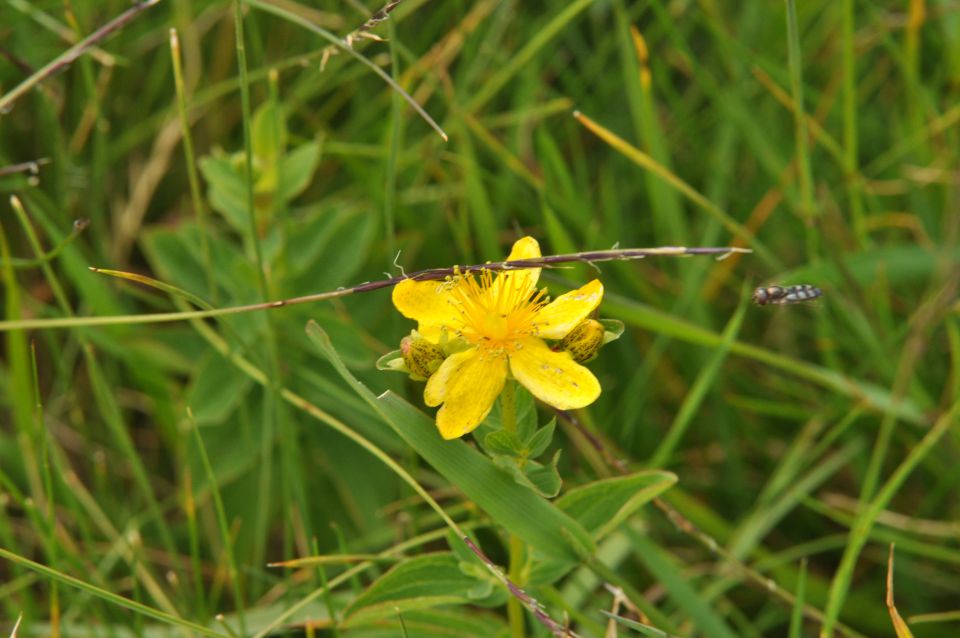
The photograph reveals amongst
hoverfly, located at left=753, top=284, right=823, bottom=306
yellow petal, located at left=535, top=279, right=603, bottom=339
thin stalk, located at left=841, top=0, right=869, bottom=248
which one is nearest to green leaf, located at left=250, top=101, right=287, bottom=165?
yellow petal, located at left=535, top=279, right=603, bottom=339

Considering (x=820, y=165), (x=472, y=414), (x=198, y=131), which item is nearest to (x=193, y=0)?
(x=198, y=131)

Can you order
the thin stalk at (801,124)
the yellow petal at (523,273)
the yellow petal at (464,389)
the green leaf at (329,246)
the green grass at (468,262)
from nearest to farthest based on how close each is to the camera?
the yellow petal at (464,389)
the yellow petal at (523,273)
the thin stalk at (801,124)
the green grass at (468,262)
the green leaf at (329,246)

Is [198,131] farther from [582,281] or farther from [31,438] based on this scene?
[582,281]

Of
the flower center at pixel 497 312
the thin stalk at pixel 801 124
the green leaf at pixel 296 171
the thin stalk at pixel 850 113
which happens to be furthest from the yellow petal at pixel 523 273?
the thin stalk at pixel 850 113

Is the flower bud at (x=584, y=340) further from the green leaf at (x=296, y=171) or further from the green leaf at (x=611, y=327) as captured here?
the green leaf at (x=296, y=171)

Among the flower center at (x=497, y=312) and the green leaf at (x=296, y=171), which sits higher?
the flower center at (x=497, y=312)

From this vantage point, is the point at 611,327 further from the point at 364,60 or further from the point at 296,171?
the point at 296,171

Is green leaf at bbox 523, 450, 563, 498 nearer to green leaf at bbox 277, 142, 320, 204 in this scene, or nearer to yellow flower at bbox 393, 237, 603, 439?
yellow flower at bbox 393, 237, 603, 439

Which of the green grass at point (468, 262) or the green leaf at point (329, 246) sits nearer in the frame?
the green grass at point (468, 262)
